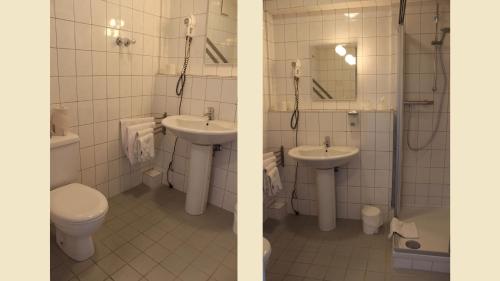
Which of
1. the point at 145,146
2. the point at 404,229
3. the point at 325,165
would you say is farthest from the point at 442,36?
the point at 145,146

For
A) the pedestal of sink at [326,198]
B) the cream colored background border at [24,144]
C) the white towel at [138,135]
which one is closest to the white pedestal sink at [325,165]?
the pedestal of sink at [326,198]

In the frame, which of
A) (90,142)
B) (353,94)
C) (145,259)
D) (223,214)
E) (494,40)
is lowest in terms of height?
(145,259)

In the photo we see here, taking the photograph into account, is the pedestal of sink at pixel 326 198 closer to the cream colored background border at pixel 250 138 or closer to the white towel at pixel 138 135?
the cream colored background border at pixel 250 138

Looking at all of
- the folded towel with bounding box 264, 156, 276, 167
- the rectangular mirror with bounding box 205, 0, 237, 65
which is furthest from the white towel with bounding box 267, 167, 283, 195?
the rectangular mirror with bounding box 205, 0, 237, 65

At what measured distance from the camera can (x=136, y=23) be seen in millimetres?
1019

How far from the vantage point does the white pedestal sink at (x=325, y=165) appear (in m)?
1.05

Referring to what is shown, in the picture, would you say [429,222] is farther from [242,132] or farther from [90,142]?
[90,142]

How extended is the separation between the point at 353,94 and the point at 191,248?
72 cm

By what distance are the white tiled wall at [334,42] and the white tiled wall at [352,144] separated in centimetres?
4

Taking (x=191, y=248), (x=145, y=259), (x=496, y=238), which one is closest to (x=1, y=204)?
(x=145, y=259)

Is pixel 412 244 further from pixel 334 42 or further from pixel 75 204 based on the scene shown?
pixel 75 204

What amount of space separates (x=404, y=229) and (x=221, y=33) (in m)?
0.91

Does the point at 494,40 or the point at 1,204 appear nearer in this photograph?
the point at 494,40

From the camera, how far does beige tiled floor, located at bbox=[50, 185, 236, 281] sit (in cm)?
102
